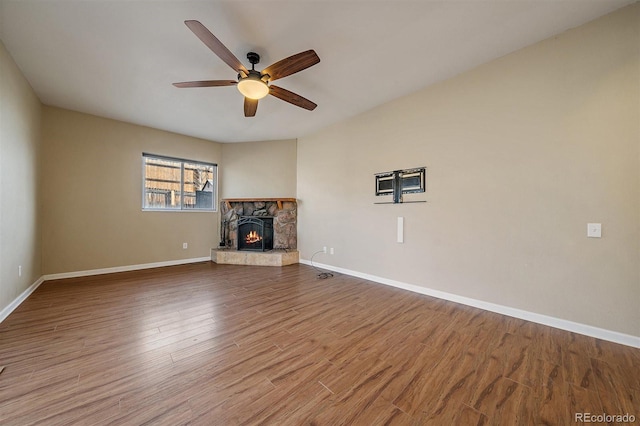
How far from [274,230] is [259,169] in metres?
1.47

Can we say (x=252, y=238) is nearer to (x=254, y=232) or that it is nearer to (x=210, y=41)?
(x=254, y=232)

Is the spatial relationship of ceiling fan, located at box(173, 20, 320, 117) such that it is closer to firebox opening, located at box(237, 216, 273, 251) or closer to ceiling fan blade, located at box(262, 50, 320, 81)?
ceiling fan blade, located at box(262, 50, 320, 81)

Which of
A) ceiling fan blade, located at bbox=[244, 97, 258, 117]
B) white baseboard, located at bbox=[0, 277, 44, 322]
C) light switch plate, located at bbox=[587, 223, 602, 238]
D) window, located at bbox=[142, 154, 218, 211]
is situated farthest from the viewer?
window, located at bbox=[142, 154, 218, 211]

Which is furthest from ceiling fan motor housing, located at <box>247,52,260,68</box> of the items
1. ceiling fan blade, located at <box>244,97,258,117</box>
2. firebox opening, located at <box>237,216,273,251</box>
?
firebox opening, located at <box>237,216,273,251</box>

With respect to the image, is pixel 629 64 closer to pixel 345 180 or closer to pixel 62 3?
pixel 345 180

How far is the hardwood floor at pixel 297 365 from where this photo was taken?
1225 mm

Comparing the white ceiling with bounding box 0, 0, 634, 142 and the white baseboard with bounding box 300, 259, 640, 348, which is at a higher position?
the white ceiling with bounding box 0, 0, 634, 142

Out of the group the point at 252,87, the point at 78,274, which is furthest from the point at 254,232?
the point at 252,87

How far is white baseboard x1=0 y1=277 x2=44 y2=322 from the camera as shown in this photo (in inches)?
89.0

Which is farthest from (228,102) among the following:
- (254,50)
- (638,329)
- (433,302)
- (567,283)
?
(638,329)

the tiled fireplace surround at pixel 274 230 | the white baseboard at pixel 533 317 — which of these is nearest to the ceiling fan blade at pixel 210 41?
the tiled fireplace surround at pixel 274 230

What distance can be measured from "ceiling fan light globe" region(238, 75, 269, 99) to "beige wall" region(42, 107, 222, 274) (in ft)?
10.7

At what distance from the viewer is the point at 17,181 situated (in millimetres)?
2631

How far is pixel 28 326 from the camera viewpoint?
2.10 m
